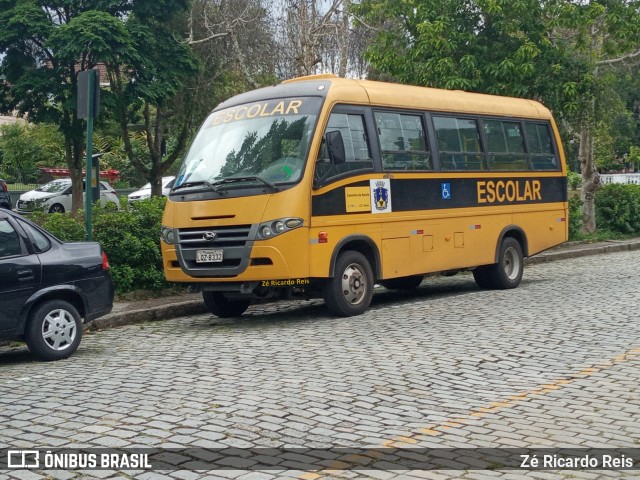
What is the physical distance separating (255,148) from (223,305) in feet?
7.90

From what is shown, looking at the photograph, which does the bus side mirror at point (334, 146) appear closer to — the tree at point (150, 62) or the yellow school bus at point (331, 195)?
the yellow school bus at point (331, 195)

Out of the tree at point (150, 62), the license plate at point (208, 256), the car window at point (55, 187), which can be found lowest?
the license plate at point (208, 256)

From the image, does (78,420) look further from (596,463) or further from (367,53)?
(367,53)

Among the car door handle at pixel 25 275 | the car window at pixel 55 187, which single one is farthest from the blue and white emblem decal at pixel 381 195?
the car window at pixel 55 187

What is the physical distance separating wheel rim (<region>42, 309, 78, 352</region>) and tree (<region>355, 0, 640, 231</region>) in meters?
12.3

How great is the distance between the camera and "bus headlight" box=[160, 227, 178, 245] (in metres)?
12.6

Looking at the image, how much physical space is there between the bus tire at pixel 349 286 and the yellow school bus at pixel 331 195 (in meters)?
0.02

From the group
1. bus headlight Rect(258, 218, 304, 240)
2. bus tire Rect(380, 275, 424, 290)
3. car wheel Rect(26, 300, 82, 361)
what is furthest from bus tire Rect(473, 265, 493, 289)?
car wheel Rect(26, 300, 82, 361)

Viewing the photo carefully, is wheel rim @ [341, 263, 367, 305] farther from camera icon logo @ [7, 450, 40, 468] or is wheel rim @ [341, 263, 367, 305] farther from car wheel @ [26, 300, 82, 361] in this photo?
camera icon logo @ [7, 450, 40, 468]

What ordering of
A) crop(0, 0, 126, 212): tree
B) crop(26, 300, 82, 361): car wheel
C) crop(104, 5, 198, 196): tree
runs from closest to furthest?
crop(26, 300, 82, 361): car wheel < crop(0, 0, 126, 212): tree < crop(104, 5, 198, 196): tree

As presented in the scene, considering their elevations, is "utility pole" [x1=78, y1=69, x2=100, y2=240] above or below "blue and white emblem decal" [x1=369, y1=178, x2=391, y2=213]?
above

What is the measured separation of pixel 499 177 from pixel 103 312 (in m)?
7.74

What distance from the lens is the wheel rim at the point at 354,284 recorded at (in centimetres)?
1270

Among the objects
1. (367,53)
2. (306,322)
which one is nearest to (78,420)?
(306,322)
